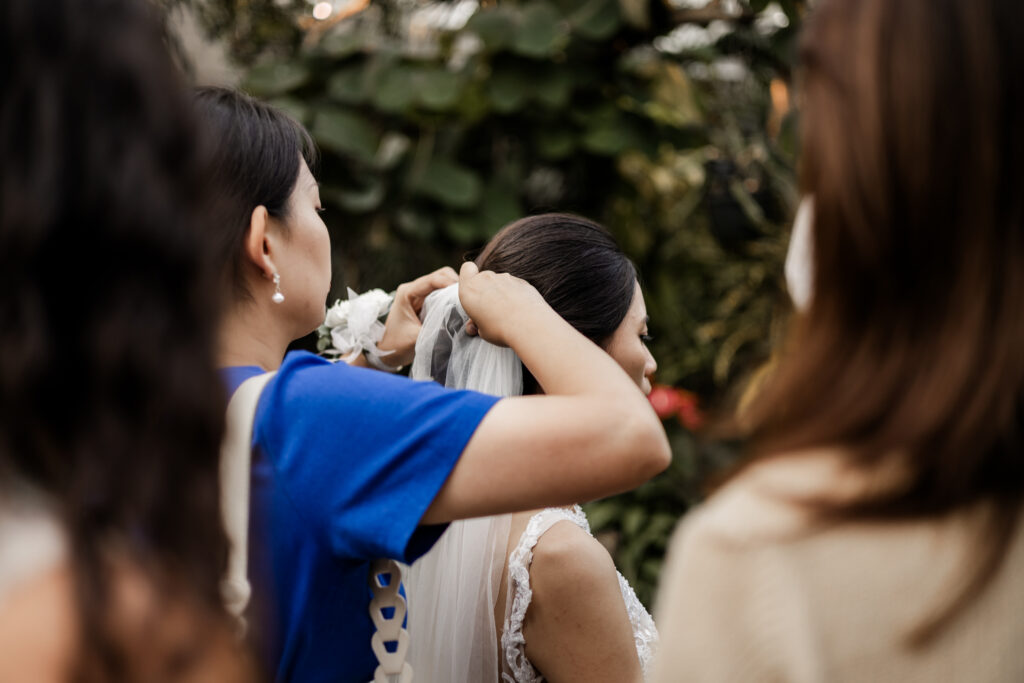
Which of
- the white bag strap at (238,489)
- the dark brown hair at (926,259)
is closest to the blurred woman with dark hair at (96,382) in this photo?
the white bag strap at (238,489)

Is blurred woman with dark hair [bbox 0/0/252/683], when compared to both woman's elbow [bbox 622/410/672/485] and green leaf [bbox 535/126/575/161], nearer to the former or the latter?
woman's elbow [bbox 622/410/672/485]

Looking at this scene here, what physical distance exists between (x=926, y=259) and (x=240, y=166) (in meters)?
0.97

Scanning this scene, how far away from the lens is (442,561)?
A: 1.86 metres

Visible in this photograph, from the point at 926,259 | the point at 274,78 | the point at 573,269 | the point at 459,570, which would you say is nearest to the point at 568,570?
the point at 459,570

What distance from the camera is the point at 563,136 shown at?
4508mm

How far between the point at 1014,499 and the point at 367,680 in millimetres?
946

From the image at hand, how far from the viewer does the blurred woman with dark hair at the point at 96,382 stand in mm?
664

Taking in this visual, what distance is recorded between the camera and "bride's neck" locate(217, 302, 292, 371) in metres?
1.34

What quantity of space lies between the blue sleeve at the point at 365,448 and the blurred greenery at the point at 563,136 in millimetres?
→ 2959

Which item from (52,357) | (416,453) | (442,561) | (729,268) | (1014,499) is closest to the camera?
(52,357)

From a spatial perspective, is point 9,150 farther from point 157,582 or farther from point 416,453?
point 416,453

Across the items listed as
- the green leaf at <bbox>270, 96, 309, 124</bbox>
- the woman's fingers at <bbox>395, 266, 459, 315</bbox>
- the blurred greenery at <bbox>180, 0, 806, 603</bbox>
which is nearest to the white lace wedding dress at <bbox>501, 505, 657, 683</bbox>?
the woman's fingers at <bbox>395, 266, 459, 315</bbox>

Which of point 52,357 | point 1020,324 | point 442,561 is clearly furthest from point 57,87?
point 442,561

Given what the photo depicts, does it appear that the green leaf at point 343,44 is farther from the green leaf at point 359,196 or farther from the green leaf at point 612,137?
the green leaf at point 612,137
